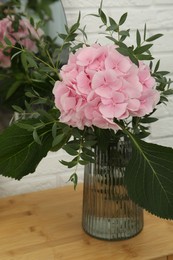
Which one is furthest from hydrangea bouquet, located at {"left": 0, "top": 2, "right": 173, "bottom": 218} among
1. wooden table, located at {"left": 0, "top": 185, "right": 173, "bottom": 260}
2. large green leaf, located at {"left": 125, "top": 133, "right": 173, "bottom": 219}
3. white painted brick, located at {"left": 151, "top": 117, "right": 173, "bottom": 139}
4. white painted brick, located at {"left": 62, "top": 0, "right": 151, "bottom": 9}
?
white painted brick, located at {"left": 151, "top": 117, "right": 173, "bottom": 139}

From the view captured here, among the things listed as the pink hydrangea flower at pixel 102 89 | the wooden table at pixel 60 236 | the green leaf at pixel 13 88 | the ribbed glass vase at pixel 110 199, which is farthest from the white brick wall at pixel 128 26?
the pink hydrangea flower at pixel 102 89

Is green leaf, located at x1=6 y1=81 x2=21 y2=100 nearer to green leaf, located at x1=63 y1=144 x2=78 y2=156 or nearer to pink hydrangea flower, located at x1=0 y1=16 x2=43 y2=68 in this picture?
pink hydrangea flower, located at x1=0 y1=16 x2=43 y2=68

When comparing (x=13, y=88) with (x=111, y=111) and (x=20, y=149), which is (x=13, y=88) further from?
(x=111, y=111)

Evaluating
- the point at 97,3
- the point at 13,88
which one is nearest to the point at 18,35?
the point at 13,88

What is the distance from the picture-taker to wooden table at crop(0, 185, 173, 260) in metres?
0.85

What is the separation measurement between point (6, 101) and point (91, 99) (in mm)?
456

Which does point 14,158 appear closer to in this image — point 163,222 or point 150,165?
point 150,165

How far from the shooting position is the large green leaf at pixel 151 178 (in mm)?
745

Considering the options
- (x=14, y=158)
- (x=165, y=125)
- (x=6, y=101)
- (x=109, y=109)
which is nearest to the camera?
(x=109, y=109)

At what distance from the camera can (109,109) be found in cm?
72

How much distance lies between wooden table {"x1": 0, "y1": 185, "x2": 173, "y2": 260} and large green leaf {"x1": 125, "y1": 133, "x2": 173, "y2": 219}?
0.15 meters

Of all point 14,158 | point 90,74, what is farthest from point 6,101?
point 90,74

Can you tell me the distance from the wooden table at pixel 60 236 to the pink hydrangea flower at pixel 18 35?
1.25ft

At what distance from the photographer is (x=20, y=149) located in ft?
2.68
